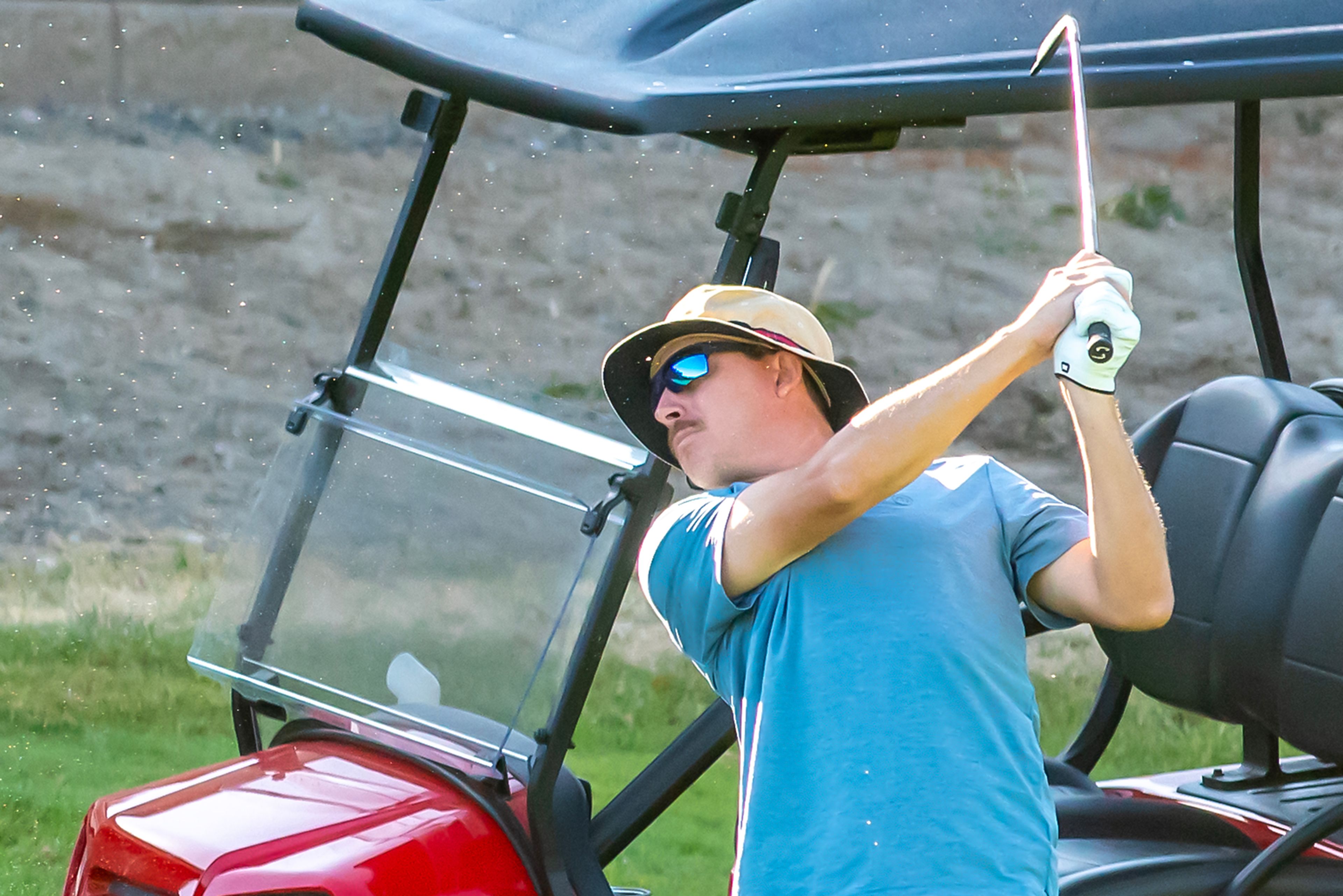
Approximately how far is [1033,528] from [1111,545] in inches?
7.6

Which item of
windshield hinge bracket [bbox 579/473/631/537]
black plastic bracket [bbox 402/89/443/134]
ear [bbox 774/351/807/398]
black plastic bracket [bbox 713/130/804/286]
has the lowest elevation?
windshield hinge bracket [bbox 579/473/631/537]

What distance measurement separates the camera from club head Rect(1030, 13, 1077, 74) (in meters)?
1.59

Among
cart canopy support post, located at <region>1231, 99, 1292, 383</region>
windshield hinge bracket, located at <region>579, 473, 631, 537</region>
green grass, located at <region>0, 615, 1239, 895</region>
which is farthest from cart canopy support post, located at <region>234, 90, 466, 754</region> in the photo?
green grass, located at <region>0, 615, 1239, 895</region>

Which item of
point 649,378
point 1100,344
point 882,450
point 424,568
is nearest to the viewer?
point 1100,344

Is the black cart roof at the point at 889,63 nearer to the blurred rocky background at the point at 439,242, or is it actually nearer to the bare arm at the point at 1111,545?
the bare arm at the point at 1111,545

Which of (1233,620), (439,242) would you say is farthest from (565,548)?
(439,242)

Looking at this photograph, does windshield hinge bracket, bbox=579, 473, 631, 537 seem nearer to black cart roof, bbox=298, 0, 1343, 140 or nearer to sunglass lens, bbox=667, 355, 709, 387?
sunglass lens, bbox=667, 355, 709, 387

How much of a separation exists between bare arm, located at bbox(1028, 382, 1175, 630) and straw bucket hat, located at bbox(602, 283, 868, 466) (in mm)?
311

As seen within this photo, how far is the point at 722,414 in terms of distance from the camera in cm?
171

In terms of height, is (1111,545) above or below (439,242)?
below

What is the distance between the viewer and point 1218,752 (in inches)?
208

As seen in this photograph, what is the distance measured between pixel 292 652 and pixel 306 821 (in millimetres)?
299

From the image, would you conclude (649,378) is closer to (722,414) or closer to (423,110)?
(722,414)

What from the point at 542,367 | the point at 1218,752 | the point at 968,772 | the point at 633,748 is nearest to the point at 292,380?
the point at 542,367
